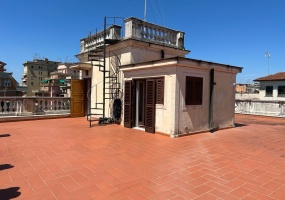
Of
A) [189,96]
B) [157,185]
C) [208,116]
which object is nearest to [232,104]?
[208,116]

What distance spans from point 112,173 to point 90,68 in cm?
926

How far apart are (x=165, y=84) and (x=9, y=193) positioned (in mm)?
5680

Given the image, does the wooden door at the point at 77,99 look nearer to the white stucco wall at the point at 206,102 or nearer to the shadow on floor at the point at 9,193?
the white stucco wall at the point at 206,102

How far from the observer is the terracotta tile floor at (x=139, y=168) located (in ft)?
10.6

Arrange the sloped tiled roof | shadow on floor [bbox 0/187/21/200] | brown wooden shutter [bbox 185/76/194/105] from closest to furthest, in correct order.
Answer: shadow on floor [bbox 0/187/21/200] → brown wooden shutter [bbox 185/76/194/105] → the sloped tiled roof

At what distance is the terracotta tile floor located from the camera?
324 cm

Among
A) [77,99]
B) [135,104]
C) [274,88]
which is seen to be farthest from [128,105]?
[274,88]

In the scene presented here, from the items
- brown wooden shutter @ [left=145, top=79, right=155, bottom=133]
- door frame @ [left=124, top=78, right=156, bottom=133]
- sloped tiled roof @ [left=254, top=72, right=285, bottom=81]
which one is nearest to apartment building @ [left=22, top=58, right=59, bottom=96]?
sloped tiled roof @ [left=254, top=72, right=285, bottom=81]

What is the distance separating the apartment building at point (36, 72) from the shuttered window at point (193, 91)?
79551mm

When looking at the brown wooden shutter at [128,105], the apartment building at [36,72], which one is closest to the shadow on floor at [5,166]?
the brown wooden shutter at [128,105]

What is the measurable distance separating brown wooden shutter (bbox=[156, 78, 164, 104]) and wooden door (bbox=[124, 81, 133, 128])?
164 centimetres

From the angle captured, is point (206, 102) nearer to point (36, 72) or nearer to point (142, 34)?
point (142, 34)

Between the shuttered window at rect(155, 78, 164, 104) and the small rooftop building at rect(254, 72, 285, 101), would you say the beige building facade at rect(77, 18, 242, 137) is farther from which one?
the small rooftop building at rect(254, 72, 285, 101)

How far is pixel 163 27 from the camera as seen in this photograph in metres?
10.8
